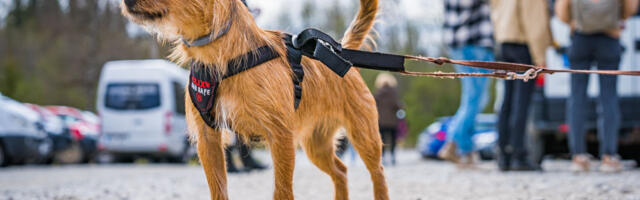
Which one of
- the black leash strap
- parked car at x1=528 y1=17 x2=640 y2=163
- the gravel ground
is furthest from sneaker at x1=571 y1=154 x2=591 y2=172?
the black leash strap

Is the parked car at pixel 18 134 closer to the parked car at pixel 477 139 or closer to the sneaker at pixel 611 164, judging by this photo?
the parked car at pixel 477 139

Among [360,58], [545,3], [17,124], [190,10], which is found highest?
[545,3]

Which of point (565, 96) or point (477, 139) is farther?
point (477, 139)

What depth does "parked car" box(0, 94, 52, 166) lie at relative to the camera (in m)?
12.0

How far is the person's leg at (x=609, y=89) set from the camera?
20.9 ft

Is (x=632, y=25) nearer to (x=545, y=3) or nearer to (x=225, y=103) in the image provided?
(x=545, y=3)

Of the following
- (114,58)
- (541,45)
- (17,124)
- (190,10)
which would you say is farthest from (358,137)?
(114,58)

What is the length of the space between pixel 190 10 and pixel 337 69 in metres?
0.91

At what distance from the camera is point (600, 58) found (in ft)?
21.1

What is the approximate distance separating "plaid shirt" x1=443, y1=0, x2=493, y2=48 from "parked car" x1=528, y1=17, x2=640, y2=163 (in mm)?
1056

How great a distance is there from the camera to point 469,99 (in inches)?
282

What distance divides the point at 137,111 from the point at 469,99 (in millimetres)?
10944

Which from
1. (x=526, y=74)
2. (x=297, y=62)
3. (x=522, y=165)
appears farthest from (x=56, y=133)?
(x=526, y=74)

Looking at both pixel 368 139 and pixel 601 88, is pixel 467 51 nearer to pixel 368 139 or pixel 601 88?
pixel 601 88
